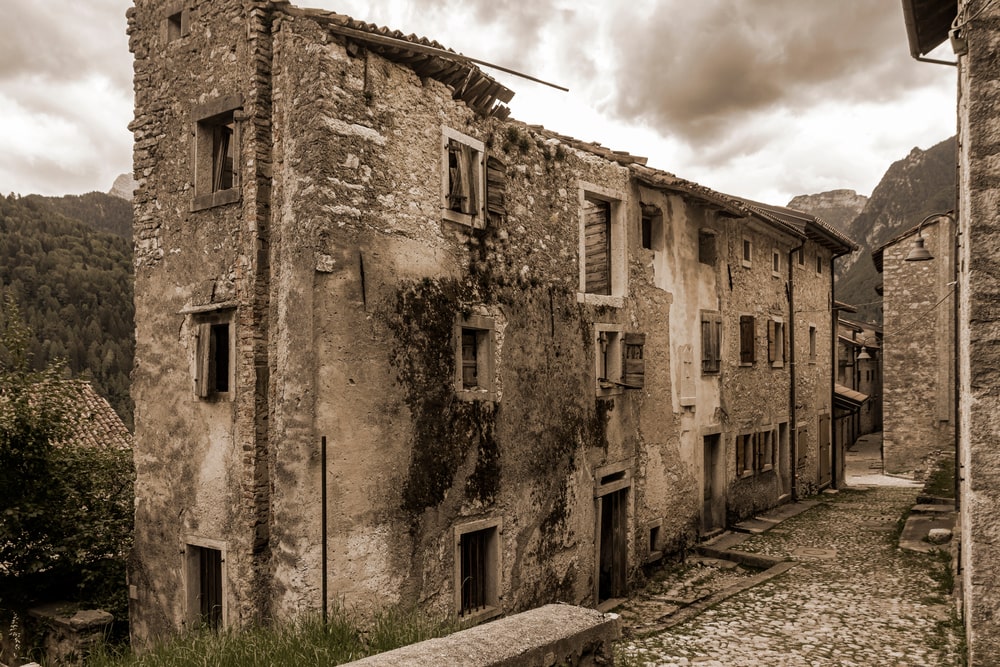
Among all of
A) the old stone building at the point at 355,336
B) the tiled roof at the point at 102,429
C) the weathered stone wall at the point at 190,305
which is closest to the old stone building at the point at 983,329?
the old stone building at the point at 355,336

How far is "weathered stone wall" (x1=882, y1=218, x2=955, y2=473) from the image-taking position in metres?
22.9

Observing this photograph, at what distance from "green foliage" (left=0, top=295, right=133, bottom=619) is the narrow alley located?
7059mm

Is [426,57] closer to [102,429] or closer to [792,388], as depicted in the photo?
[792,388]

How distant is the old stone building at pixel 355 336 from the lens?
25.2ft

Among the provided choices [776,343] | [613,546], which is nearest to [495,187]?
[613,546]

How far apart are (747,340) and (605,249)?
5.90 m

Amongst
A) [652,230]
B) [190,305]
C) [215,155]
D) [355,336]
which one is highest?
[215,155]

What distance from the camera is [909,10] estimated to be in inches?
301

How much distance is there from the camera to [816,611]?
10445 millimetres

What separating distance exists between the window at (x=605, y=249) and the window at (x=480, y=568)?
14.4 ft

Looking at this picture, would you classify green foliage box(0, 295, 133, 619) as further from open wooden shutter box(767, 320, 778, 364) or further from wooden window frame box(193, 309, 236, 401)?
open wooden shutter box(767, 320, 778, 364)

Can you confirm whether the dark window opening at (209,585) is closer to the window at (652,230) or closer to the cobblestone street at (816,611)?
the cobblestone street at (816,611)

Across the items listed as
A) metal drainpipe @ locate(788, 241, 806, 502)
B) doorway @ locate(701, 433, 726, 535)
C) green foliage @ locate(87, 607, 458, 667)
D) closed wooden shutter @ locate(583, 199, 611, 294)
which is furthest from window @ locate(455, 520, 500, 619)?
metal drainpipe @ locate(788, 241, 806, 502)

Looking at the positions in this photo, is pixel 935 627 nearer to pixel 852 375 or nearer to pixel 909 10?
pixel 909 10
